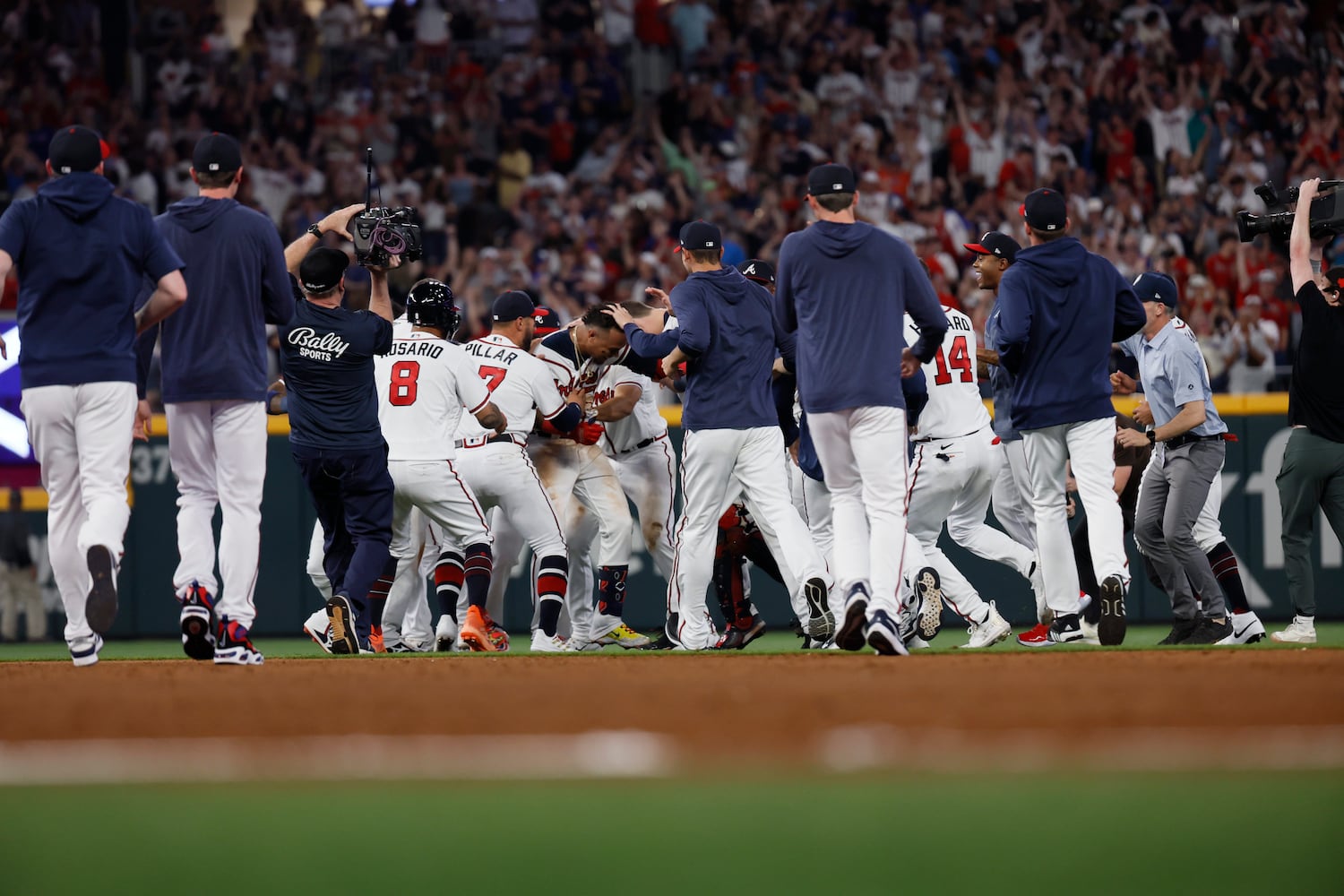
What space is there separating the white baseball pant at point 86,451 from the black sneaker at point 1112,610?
16.2 ft

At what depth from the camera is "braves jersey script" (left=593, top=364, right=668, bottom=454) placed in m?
11.4

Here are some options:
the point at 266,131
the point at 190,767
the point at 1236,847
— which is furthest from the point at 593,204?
the point at 1236,847

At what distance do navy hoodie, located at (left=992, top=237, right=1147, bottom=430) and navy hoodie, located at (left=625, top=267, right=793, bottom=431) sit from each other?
1500mm

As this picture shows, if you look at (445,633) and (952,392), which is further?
(445,633)

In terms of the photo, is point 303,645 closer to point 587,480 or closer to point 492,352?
point 587,480

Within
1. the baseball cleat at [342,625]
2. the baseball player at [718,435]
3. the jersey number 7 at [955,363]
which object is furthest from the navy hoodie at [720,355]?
the baseball cleat at [342,625]

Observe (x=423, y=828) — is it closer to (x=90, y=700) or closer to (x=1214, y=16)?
(x=90, y=700)

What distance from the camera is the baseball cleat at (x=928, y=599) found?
10484mm

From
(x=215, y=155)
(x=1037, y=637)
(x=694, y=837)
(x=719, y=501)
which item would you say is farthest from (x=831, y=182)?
(x=694, y=837)

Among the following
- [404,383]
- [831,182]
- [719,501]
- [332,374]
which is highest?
[831,182]

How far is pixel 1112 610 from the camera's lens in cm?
911

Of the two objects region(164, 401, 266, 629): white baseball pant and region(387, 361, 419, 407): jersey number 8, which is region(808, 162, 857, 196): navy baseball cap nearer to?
region(164, 401, 266, 629): white baseball pant

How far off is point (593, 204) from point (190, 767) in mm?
15149

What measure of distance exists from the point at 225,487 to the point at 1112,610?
15.1ft
